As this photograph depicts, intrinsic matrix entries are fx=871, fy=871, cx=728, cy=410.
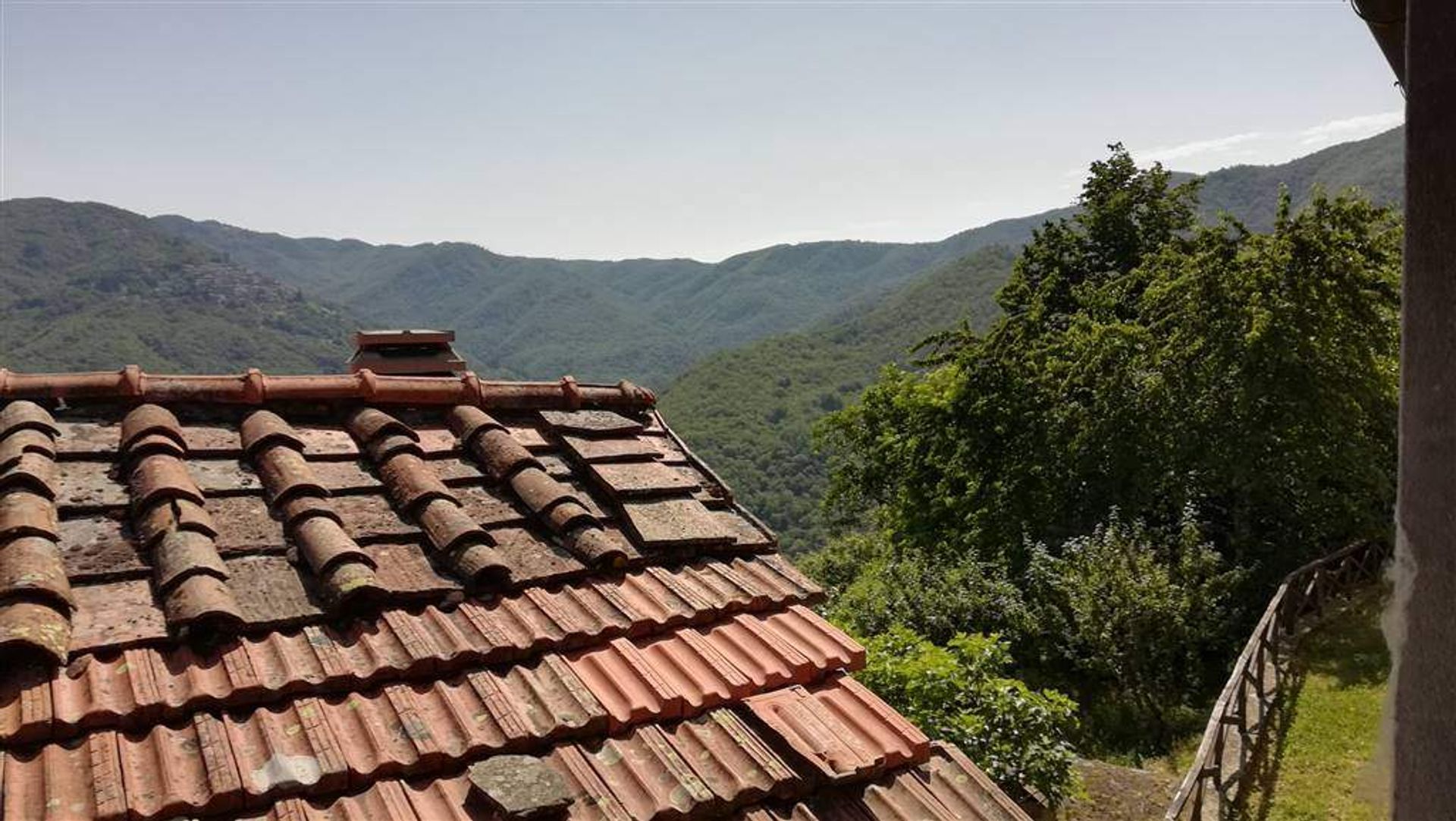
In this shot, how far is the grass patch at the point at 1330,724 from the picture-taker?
27.1 feet

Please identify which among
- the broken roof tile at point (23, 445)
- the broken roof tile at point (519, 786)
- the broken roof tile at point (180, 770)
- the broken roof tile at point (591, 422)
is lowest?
the broken roof tile at point (519, 786)

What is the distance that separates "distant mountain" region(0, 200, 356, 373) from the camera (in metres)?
106

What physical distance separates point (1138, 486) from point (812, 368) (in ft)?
295

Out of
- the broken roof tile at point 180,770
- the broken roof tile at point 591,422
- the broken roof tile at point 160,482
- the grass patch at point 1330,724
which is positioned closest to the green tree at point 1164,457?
the grass patch at point 1330,724

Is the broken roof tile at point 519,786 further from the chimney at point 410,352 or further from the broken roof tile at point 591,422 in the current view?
the chimney at point 410,352

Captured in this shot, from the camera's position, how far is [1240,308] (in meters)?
14.6

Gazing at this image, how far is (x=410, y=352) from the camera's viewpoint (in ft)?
21.2

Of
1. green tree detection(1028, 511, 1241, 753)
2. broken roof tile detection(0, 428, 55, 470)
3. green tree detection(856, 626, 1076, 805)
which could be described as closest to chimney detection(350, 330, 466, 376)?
broken roof tile detection(0, 428, 55, 470)

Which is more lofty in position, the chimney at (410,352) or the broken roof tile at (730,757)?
the chimney at (410,352)

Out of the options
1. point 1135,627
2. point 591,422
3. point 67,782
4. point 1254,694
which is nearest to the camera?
point 67,782

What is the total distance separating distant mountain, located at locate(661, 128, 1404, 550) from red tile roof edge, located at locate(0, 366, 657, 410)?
61.4 meters

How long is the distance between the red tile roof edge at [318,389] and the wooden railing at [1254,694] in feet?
19.3

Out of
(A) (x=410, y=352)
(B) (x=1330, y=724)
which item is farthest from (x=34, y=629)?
(B) (x=1330, y=724)

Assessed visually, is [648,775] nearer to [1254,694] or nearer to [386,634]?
[386,634]
